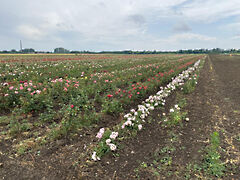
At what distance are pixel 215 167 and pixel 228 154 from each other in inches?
26.7

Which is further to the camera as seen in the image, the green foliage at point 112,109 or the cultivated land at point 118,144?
the green foliage at point 112,109

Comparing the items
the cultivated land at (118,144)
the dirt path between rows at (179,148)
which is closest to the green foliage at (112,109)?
the cultivated land at (118,144)

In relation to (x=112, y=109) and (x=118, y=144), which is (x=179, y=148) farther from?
(x=112, y=109)

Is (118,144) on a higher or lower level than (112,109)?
lower

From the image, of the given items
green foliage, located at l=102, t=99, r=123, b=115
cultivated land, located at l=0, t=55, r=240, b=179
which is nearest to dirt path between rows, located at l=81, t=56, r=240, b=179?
cultivated land, located at l=0, t=55, r=240, b=179

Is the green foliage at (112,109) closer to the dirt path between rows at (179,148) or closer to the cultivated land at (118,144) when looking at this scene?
the cultivated land at (118,144)

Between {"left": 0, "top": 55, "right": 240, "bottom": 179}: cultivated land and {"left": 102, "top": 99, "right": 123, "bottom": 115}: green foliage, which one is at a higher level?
{"left": 102, "top": 99, "right": 123, "bottom": 115}: green foliage

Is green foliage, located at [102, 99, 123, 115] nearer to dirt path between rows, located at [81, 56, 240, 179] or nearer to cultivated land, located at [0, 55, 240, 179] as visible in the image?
cultivated land, located at [0, 55, 240, 179]

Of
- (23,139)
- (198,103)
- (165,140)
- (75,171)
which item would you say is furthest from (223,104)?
(23,139)

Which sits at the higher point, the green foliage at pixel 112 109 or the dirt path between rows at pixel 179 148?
A: the green foliage at pixel 112 109

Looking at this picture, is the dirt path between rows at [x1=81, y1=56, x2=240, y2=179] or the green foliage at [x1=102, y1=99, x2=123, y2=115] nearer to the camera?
the dirt path between rows at [x1=81, y1=56, x2=240, y2=179]

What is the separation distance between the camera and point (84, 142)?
365cm

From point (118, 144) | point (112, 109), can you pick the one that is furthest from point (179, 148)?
point (112, 109)

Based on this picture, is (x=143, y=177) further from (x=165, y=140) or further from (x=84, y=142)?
(x=84, y=142)
